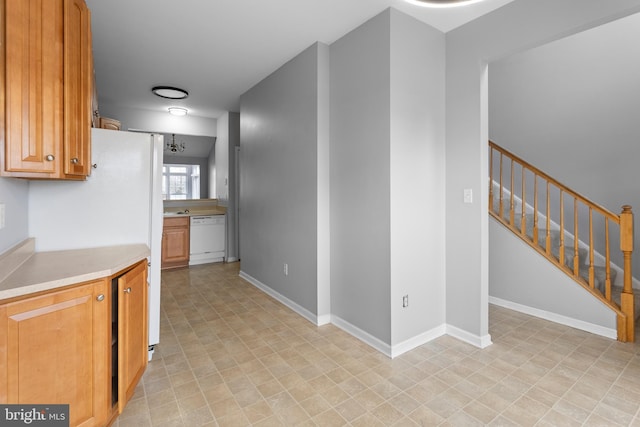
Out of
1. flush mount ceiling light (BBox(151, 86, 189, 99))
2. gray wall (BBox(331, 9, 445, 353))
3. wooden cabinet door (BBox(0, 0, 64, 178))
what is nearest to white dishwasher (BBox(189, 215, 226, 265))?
flush mount ceiling light (BBox(151, 86, 189, 99))

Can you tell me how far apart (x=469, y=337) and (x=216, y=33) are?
346cm

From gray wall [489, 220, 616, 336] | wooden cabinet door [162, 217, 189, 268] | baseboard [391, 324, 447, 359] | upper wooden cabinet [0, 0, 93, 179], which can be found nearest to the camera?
upper wooden cabinet [0, 0, 93, 179]

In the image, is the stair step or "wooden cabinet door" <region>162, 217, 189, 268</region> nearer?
the stair step

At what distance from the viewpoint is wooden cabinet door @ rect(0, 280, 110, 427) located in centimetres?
129

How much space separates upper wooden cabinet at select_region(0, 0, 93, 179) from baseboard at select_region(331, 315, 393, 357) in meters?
2.33

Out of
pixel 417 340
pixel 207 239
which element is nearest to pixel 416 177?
pixel 417 340

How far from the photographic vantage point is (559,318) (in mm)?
3074

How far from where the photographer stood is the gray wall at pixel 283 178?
10.4 ft

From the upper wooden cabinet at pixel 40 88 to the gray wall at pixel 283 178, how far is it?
185cm

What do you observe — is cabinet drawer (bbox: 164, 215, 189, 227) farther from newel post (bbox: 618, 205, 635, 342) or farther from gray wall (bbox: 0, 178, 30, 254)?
newel post (bbox: 618, 205, 635, 342)

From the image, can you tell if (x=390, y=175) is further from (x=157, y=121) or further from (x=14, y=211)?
(x=157, y=121)

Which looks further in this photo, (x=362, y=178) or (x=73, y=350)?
(x=362, y=178)

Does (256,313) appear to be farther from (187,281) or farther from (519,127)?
(519,127)

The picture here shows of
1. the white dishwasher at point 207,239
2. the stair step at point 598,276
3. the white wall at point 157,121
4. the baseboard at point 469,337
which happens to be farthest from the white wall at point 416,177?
the white wall at point 157,121
